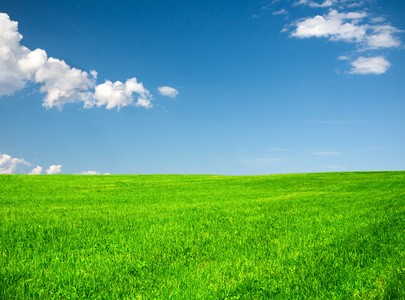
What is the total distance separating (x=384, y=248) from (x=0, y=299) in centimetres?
1006

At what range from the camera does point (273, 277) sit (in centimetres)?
749

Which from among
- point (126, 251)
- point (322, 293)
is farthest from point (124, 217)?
point (322, 293)

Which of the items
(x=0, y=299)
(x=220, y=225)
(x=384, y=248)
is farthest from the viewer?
(x=220, y=225)

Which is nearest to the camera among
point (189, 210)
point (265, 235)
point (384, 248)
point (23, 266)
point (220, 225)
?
point (23, 266)

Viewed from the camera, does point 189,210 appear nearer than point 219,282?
No

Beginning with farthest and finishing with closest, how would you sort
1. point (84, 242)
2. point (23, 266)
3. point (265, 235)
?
point (265, 235), point (84, 242), point (23, 266)

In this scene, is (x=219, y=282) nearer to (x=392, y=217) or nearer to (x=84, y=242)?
(x=84, y=242)

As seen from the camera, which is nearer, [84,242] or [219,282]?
[219,282]

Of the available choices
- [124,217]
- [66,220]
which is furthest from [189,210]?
[66,220]

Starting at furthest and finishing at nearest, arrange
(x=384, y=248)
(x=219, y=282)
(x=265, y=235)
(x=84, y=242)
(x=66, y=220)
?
(x=66, y=220), (x=265, y=235), (x=84, y=242), (x=384, y=248), (x=219, y=282)

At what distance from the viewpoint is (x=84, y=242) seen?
34.0ft

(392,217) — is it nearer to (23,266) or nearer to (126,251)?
(126,251)

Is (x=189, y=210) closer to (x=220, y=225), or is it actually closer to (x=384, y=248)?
(x=220, y=225)

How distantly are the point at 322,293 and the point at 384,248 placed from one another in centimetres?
399
